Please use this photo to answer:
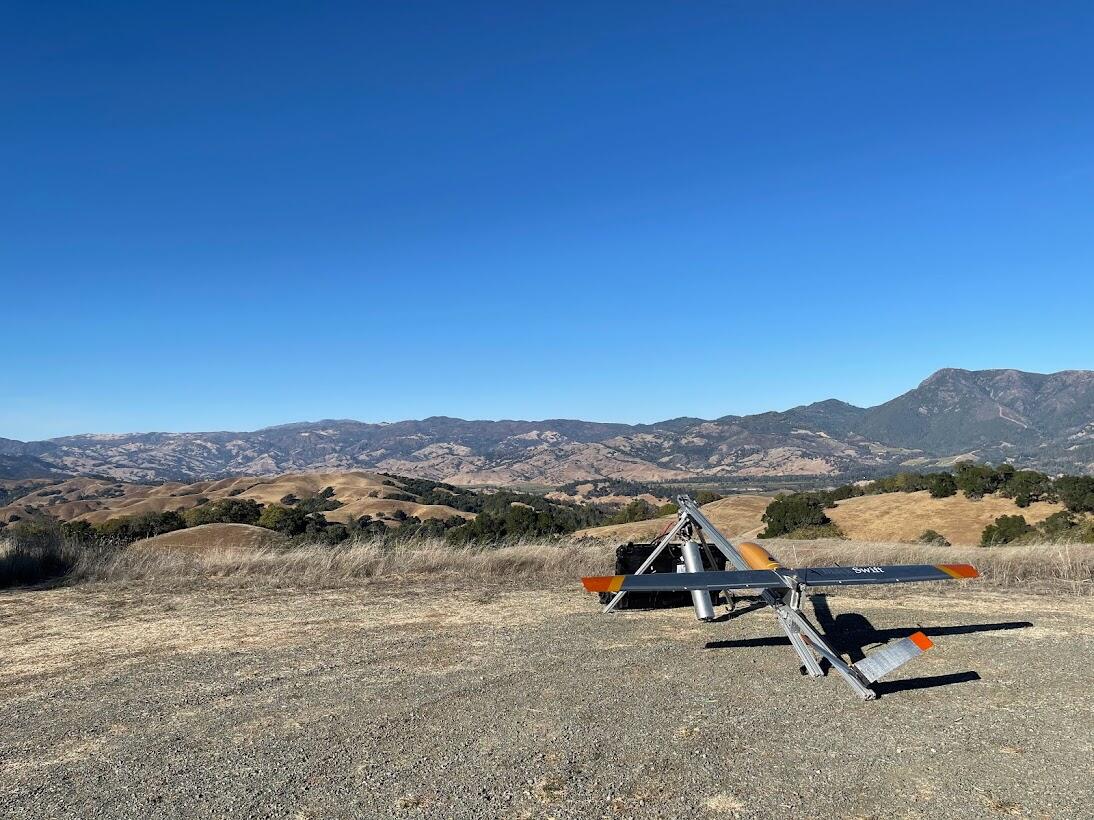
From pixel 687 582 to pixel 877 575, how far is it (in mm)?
2458

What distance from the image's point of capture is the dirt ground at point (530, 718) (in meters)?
5.00

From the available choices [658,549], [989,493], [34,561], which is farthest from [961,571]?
[989,493]

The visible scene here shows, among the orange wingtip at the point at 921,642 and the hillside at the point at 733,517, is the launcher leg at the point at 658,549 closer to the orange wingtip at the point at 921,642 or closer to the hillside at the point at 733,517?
the orange wingtip at the point at 921,642

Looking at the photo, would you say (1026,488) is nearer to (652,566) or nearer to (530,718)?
(652,566)

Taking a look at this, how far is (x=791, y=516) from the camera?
53938mm

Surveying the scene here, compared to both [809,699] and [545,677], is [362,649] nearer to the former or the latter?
[545,677]

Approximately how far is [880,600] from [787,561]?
158 inches

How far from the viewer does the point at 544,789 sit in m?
5.09

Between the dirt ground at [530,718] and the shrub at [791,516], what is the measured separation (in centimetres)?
4149

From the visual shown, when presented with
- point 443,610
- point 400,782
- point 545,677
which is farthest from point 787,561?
point 400,782

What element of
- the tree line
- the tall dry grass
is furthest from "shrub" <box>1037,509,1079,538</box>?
the tall dry grass

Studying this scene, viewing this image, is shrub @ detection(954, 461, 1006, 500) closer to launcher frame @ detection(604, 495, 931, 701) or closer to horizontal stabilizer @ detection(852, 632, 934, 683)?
launcher frame @ detection(604, 495, 931, 701)

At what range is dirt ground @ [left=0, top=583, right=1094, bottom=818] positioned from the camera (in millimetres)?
5000

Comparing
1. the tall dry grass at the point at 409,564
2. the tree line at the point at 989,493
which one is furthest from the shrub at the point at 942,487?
the tall dry grass at the point at 409,564
